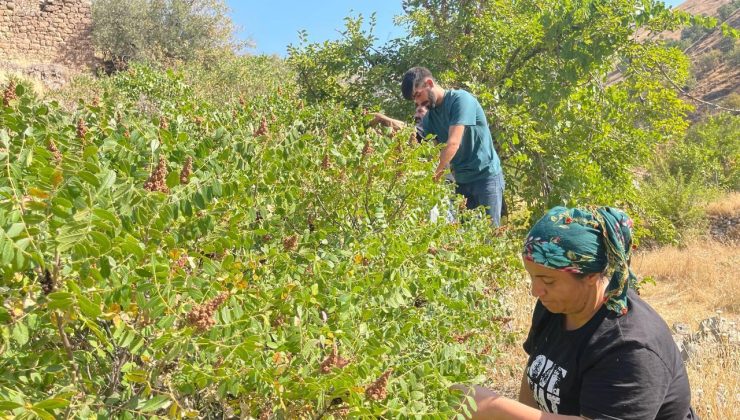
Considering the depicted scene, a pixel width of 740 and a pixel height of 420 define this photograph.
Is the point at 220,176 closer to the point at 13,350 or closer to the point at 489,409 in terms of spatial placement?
the point at 13,350

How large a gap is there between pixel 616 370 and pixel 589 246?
0.35 meters

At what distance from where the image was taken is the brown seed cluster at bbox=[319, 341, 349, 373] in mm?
1505

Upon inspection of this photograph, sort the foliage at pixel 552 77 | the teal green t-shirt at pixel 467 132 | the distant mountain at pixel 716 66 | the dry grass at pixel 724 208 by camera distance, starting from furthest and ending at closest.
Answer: the distant mountain at pixel 716 66, the dry grass at pixel 724 208, the foliage at pixel 552 77, the teal green t-shirt at pixel 467 132

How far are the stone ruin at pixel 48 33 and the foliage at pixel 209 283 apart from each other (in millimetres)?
17122

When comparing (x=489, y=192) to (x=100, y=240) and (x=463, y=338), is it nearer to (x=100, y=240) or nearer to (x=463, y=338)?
(x=463, y=338)

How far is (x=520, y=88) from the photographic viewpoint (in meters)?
6.81

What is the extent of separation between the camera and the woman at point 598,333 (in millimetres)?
1761

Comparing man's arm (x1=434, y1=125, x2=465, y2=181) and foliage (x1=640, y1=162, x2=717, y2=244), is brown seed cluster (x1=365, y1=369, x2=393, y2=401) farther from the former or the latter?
foliage (x1=640, y1=162, x2=717, y2=244)

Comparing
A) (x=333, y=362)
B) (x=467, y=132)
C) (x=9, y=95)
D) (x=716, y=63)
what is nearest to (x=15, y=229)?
(x=333, y=362)

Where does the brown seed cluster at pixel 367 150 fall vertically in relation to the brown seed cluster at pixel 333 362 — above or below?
above

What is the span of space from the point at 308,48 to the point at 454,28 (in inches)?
66.5

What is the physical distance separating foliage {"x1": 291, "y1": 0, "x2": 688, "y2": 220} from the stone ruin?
515 inches

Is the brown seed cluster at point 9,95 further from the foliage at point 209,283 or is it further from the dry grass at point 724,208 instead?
the dry grass at point 724,208

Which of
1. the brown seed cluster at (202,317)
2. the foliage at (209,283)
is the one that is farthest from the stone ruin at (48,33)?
the brown seed cluster at (202,317)
